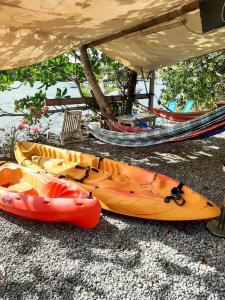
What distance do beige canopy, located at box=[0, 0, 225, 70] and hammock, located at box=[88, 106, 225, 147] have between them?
115 cm

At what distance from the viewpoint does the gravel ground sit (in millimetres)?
1694

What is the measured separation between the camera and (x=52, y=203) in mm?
2227

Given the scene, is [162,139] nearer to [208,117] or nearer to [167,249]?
[208,117]

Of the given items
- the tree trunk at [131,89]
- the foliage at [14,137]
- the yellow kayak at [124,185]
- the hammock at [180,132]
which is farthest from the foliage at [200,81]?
the yellow kayak at [124,185]

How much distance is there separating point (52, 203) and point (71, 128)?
3.10 metres

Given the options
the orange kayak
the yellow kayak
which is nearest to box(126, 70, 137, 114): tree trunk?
the yellow kayak

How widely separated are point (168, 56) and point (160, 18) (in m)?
1.76

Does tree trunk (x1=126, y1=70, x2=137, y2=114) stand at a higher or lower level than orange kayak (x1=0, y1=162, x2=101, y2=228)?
higher

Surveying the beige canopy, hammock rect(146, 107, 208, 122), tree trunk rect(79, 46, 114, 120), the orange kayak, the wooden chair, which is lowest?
the orange kayak

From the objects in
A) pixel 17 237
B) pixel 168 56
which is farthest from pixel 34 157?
pixel 168 56

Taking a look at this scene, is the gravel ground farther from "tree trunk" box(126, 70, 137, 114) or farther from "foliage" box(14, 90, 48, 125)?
"tree trunk" box(126, 70, 137, 114)

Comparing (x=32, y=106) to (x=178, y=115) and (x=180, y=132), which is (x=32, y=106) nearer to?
(x=178, y=115)

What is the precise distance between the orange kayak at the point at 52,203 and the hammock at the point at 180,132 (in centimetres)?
159

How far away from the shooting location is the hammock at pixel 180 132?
319 cm
